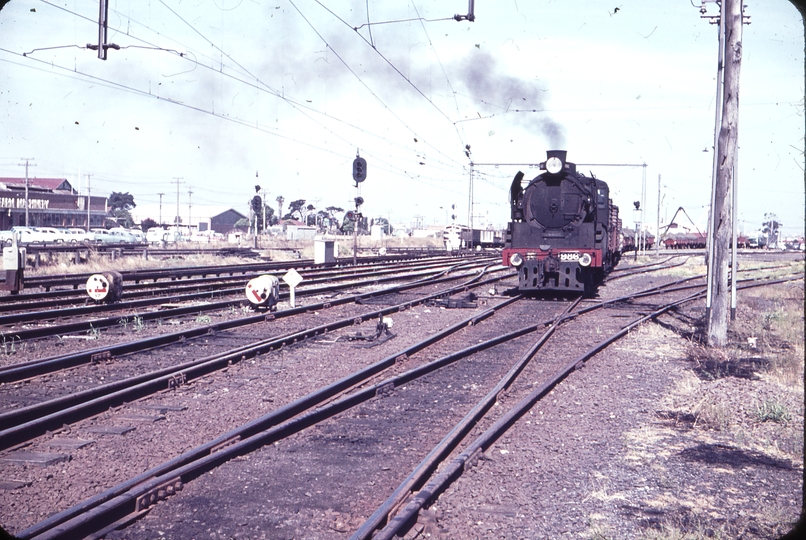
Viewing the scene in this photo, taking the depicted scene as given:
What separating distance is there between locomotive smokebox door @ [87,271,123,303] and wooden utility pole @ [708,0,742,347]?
38.1ft

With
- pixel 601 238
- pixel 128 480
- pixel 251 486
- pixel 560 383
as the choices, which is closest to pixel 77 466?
pixel 128 480

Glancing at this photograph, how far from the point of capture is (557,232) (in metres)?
17.6

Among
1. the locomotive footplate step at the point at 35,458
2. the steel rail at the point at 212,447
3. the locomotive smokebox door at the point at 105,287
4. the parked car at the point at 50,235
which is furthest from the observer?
the parked car at the point at 50,235

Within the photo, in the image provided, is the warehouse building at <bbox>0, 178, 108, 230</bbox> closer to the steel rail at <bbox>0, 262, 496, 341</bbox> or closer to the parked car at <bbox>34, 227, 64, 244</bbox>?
the parked car at <bbox>34, 227, 64, 244</bbox>

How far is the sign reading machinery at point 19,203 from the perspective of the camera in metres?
62.2

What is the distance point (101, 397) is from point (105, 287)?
810 cm

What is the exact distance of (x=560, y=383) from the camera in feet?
26.9

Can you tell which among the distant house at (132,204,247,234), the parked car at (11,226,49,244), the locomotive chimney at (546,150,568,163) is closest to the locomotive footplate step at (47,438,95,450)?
the locomotive chimney at (546,150,568,163)

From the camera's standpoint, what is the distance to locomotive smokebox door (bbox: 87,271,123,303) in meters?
14.1

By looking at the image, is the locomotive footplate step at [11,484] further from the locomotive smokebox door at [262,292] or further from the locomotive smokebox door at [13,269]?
the locomotive smokebox door at [13,269]

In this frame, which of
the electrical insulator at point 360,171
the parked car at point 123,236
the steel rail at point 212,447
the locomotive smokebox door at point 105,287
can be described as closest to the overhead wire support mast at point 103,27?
the locomotive smokebox door at point 105,287

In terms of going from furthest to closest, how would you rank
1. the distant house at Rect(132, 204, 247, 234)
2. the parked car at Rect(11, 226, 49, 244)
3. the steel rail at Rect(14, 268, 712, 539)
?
the distant house at Rect(132, 204, 247, 234) < the parked car at Rect(11, 226, 49, 244) < the steel rail at Rect(14, 268, 712, 539)

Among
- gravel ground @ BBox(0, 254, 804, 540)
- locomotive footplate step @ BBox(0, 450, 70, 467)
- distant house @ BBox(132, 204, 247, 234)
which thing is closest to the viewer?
gravel ground @ BBox(0, 254, 804, 540)

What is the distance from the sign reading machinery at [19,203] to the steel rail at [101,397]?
6238 cm
